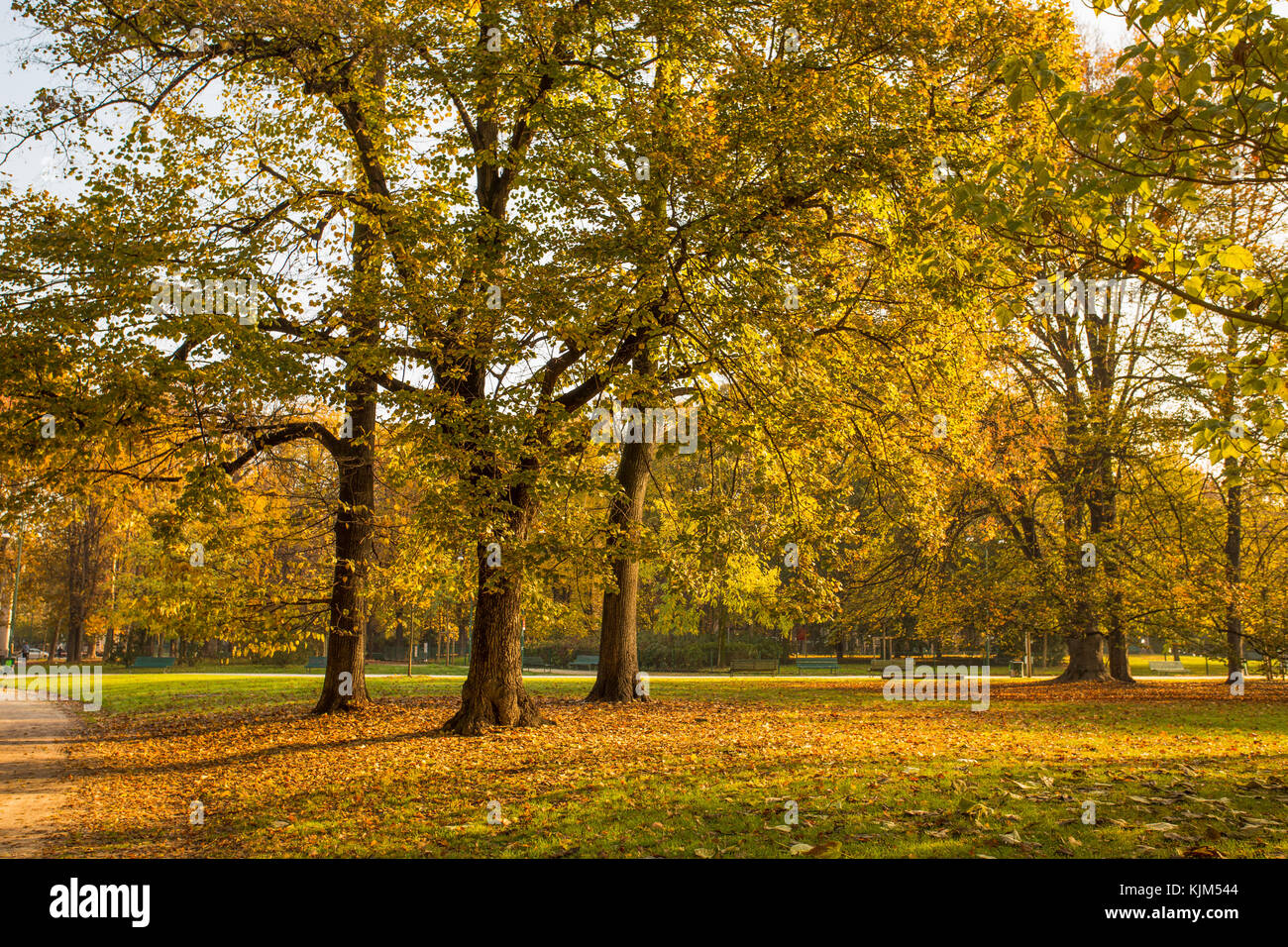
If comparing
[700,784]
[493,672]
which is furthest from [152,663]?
[700,784]

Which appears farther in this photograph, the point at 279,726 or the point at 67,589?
the point at 67,589

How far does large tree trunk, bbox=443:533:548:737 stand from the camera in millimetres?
13266

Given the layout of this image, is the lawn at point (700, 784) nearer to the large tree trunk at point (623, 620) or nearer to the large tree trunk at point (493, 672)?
the large tree trunk at point (493, 672)

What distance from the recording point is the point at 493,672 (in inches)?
531

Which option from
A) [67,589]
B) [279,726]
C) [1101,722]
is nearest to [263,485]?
[279,726]

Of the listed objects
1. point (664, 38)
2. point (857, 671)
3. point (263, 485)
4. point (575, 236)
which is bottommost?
point (857, 671)

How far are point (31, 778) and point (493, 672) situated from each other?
232 inches

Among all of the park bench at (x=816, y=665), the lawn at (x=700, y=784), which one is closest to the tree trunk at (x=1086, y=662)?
the lawn at (x=700, y=784)

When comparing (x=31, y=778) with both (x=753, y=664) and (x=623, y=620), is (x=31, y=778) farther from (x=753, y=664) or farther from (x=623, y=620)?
(x=753, y=664)

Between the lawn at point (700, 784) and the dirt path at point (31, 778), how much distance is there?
0.95 ft

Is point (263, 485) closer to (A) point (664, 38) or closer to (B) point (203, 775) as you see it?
(B) point (203, 775)

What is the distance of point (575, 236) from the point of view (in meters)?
11.8

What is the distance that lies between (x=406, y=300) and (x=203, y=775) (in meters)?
6.20

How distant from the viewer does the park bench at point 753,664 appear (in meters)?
37.9
